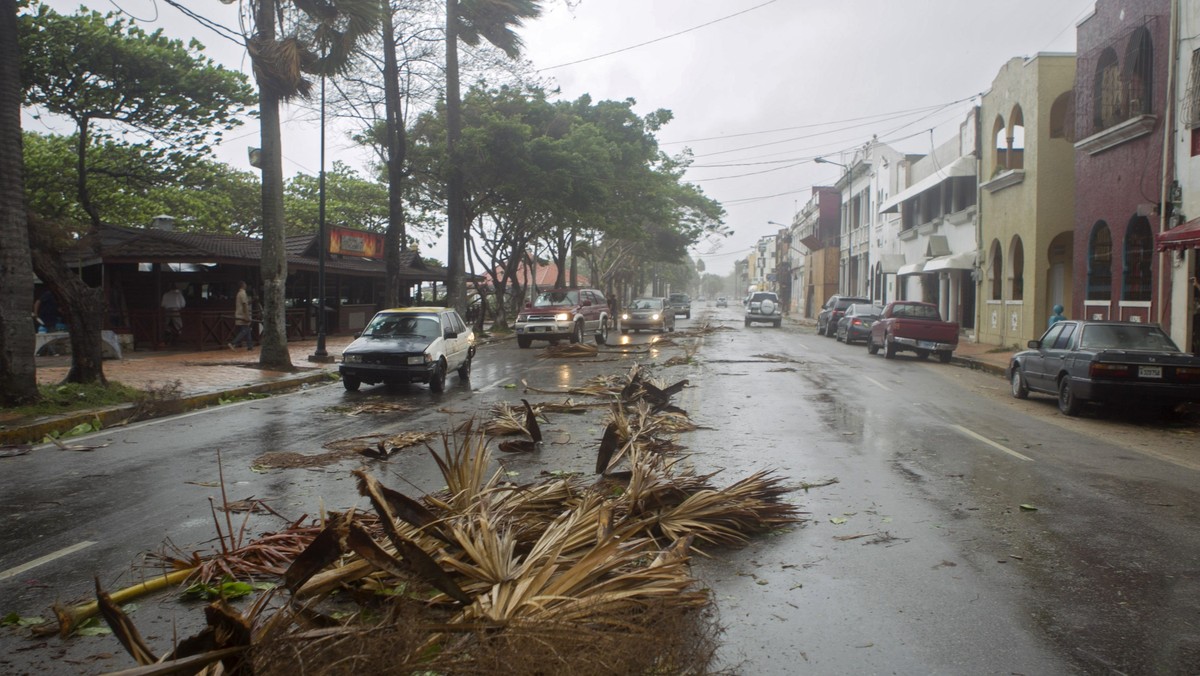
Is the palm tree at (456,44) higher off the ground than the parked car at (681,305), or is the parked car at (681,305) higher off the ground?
the palm tree at (456,44)

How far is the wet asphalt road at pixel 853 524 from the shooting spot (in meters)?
4.10

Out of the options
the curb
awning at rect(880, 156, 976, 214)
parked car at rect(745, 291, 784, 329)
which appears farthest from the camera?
parked car at rect(745, 291, 784, 329)

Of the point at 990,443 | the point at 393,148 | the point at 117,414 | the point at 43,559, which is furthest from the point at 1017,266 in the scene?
the point at 43,559

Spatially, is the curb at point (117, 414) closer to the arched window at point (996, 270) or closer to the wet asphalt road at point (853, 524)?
the wet asphalt road at point (853, 524)

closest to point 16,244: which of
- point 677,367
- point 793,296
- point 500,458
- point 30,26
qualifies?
point 500,458

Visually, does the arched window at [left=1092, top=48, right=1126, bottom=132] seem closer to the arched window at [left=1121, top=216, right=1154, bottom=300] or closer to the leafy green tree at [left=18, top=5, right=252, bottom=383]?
the arched window at [left=1121, top=216, right=1154, bottom=300]

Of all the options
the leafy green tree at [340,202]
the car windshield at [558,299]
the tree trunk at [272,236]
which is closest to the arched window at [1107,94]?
the car windshield at [558,299]

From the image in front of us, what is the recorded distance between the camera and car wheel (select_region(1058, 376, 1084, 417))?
12812 mm

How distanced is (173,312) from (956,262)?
2645cm

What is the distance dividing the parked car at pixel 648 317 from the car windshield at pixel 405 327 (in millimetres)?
22622

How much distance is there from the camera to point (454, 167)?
27688 mm

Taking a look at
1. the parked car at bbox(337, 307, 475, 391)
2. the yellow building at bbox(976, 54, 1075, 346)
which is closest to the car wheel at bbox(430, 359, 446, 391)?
the parked car at bbox(337, 307, 475, 391)

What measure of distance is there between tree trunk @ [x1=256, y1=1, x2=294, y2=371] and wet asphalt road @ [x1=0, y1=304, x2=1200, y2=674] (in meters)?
5.53

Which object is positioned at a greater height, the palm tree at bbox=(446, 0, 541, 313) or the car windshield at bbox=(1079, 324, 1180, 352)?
the palm tree at bbox=(446, 0, 541, 313)
